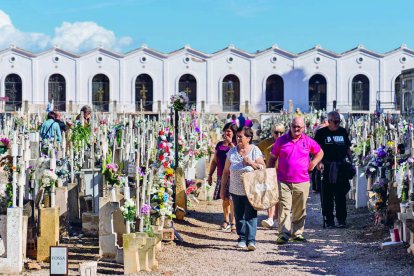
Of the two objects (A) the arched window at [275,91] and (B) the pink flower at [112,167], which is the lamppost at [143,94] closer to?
(A) the arched window at [275,91]

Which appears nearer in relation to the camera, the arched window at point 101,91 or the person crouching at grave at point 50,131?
the person crouching at grave at point 50,131

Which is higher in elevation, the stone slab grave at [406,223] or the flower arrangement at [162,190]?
the flower arrangement at [162,190]

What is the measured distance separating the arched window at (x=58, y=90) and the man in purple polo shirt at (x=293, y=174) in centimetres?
4249

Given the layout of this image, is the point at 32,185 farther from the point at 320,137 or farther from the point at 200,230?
the point at 320,137

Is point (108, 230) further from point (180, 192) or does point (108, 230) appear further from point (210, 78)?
point (210, 78)

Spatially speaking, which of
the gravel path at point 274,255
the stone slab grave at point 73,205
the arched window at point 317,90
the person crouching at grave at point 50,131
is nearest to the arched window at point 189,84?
the arched window at point 317,90

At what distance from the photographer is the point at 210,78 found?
5212 centimetres

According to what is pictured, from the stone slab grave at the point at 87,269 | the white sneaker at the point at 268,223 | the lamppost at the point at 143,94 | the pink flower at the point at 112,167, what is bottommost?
the stone slab grave at the point at 87,269

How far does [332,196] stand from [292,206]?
4.50ft

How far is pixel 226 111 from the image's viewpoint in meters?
51.1

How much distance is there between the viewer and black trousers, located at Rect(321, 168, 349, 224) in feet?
35.3

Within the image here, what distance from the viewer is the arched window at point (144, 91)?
51344mm

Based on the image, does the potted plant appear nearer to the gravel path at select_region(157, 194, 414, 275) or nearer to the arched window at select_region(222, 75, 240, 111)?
the gravel path at select_region(157, 194, 414, 275)

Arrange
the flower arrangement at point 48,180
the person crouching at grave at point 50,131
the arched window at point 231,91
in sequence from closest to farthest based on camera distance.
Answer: the flower arrangement at point 48,180, the person crouching at grave at point 50,131, the arched window at point 231,91
